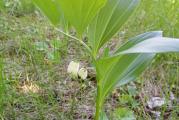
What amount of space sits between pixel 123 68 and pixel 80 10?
366 millimetres

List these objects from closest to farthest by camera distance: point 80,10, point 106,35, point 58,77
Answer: point 80,10, point 106,35, point 58,77

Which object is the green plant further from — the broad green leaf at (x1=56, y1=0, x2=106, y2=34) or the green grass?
the green grass

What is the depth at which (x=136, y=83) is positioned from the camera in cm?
176

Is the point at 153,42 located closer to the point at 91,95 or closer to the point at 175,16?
the point at 91,95

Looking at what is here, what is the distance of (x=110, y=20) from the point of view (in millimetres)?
1129

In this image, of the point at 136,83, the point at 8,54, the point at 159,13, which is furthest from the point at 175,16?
the point at 8,54

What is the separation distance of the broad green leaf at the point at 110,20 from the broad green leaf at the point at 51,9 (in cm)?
16

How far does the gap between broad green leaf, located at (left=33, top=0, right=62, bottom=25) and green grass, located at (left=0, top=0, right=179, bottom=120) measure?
544 millimetres

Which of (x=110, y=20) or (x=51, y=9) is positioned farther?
(x=110, y=20)

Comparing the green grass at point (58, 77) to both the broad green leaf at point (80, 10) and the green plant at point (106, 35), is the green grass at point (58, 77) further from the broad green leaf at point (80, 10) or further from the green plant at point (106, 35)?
the broad green leaf at point (80, 10)

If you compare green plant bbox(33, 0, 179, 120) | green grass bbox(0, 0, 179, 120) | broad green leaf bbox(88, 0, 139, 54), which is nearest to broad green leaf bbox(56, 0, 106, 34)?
green plant bbox(33, 0, 179, 120)

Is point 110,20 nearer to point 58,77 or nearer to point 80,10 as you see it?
point 80,10

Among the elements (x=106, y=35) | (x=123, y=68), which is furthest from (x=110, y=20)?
(x=123, y=68)

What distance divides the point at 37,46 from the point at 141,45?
1.22m
